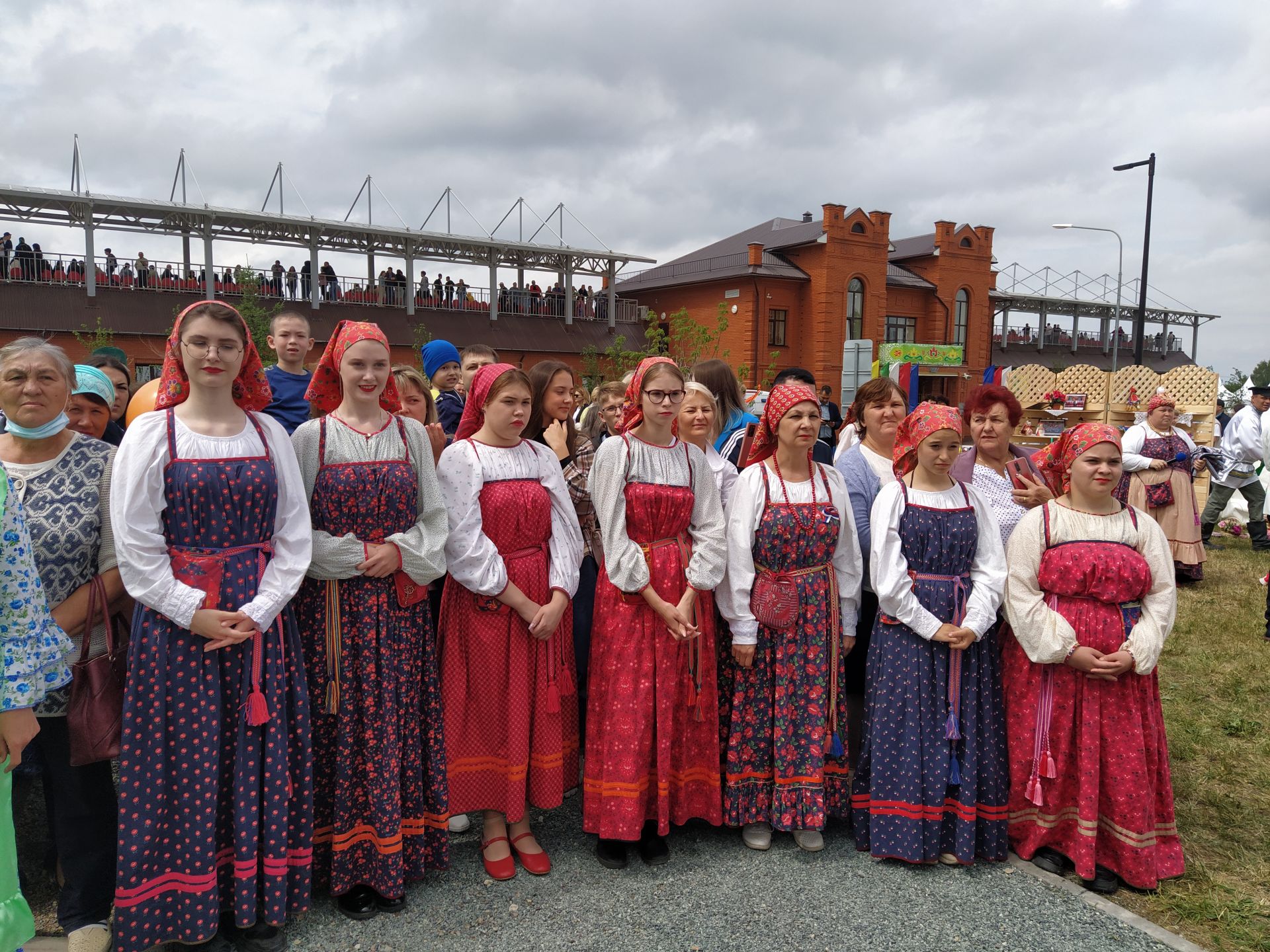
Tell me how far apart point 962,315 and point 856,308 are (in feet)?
23.1

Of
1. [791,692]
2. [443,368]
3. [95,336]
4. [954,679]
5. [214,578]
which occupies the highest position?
[95,336]

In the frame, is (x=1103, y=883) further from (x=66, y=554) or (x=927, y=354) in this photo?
(x=927, y=354)

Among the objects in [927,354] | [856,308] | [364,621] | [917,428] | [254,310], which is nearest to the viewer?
[364,621]

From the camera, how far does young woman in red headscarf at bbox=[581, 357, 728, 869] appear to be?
3484mm

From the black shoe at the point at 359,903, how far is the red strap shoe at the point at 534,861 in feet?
2.01

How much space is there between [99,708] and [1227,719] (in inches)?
241

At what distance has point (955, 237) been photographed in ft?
120

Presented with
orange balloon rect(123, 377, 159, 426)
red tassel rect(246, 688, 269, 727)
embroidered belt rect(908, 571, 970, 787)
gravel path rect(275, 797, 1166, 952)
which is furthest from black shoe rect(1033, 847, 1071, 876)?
orange balloon rect(123, 377, 159, 426)

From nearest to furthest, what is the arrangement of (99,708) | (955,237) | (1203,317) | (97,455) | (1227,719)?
(99,708), (97,455), (1227,719), (955,237), (1203,317)

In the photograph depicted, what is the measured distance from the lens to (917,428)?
11.8 ft

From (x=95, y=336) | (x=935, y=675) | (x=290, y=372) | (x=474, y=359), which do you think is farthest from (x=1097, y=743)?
(x=95, y=336)

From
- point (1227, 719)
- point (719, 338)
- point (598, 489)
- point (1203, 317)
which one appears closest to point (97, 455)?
point (598, 489)

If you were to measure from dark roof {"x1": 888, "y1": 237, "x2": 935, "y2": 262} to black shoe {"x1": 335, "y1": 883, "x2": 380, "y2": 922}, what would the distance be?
36.6 metres

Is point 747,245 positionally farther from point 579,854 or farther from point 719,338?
point 579,854
